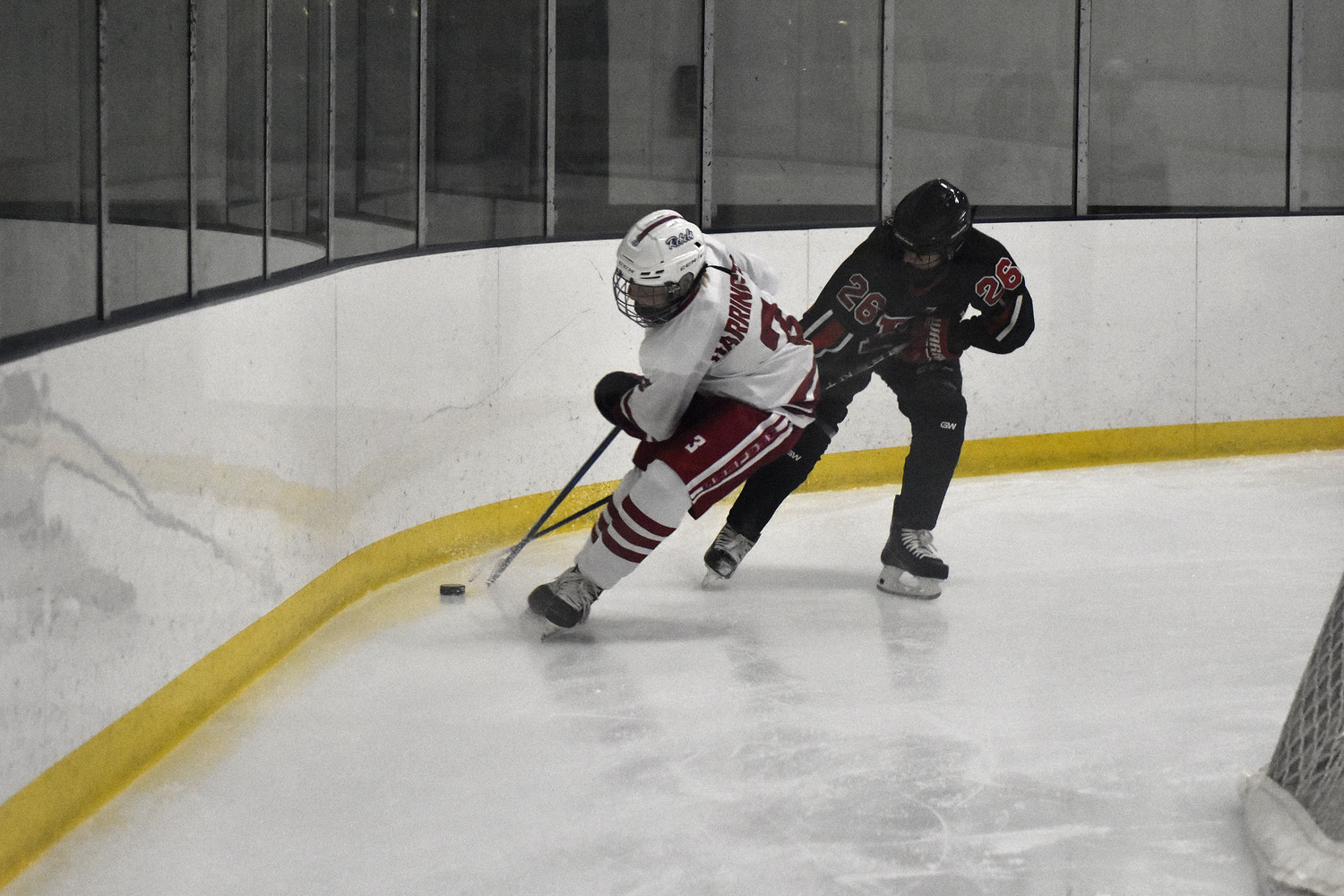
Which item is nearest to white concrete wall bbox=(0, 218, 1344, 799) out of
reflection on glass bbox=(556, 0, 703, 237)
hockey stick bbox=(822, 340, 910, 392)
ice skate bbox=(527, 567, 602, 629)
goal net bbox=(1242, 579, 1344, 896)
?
reflection on glass bbox=(556, 0, 703, 237)

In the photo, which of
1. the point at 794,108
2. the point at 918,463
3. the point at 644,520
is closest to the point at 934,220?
the point at 918,463

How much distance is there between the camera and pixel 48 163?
8.05ft

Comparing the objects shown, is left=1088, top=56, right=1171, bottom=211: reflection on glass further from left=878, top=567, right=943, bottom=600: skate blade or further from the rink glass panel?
left=878, top=567, right=943, bottom=600: skate blade

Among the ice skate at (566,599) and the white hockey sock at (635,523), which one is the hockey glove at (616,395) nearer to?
the white hockey sock at (635,523)

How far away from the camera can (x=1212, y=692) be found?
121 inches

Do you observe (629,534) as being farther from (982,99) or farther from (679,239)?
(982,99)

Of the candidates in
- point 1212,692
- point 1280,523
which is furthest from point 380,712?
point 1280,523

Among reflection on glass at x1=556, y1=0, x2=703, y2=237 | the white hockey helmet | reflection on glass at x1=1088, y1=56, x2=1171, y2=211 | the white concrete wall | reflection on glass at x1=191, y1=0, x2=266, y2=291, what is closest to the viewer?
the white concrete wall

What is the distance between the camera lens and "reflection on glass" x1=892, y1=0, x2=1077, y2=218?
21.1 ft

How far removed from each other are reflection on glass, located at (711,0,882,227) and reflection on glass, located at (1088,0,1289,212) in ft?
3.39

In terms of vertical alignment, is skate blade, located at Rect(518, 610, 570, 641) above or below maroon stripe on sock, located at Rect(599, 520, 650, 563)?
below

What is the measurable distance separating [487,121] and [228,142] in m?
1.59

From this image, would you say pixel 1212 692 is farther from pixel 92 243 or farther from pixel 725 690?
pixel 92 243

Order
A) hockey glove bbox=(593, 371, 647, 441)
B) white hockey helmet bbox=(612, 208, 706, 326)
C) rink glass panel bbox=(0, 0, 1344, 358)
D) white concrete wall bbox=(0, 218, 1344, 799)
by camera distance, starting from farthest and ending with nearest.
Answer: hockey glove bbox=(593, 371, 647, 441) → white hockey helmet bbox=(612, 208, 706, 326) → rink glass panel bbox=(0, 0, 1344, 358) → white concrete wall bbox=(0, 218, 1344, 799)
